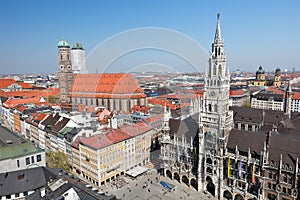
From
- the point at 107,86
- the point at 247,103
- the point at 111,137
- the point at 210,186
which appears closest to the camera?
the point at 210,186

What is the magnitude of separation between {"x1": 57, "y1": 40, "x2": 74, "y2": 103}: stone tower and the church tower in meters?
106

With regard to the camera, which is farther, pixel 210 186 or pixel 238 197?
pixel 210 186

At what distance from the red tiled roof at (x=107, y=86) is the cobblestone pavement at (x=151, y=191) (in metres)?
60.0

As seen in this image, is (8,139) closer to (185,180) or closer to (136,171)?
(136,171)

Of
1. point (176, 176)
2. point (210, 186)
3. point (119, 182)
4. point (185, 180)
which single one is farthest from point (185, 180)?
point (119, 182)

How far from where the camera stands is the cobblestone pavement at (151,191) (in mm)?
53844

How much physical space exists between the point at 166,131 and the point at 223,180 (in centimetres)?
1896

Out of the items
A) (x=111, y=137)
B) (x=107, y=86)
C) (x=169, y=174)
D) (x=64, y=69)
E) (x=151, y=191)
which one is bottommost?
(x=151, y=191)

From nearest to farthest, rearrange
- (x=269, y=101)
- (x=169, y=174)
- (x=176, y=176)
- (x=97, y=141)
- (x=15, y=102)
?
(x=97, y=141) → (x=176, y=176) → (x=169, y=174) → (x=15, y=102) → (x=269, y=101)

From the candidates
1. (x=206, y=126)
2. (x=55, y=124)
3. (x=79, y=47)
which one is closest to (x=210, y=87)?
(x=206, y=126)

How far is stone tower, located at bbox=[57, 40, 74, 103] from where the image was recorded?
449 ft

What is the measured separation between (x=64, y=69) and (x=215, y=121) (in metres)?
110

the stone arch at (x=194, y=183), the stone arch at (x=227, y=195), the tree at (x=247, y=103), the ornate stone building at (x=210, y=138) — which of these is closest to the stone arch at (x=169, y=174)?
the ornate stone building at (x=210, y=138)

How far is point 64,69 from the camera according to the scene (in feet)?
455
